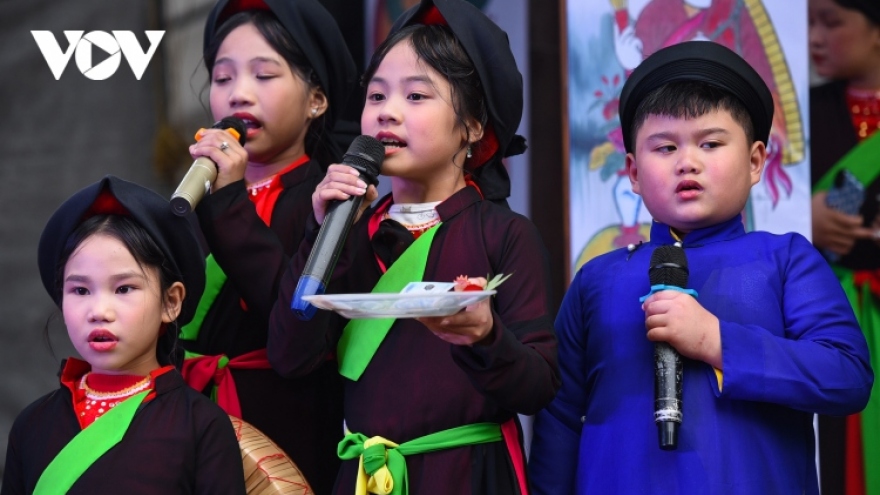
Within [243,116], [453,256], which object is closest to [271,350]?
[453,256]

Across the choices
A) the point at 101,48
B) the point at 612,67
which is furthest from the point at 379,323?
the point at 101,48

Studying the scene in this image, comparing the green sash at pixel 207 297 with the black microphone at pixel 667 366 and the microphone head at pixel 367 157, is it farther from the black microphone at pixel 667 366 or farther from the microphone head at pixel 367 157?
the black microphone at pixel 667 366

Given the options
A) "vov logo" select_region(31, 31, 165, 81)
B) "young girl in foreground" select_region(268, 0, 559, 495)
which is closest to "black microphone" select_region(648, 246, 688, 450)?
"young girl in foreground" select_region(268, 0, 559, 495)

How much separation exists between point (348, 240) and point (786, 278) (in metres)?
0.86

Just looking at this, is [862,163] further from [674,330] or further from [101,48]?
[101,48]

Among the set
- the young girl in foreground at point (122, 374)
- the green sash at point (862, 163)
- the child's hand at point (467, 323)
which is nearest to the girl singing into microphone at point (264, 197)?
the young girl in foreground at point (122, 374)

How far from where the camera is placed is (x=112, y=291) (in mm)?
2455

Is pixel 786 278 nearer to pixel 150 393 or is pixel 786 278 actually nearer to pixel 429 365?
pixel 429 365

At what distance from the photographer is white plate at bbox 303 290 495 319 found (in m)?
1.82

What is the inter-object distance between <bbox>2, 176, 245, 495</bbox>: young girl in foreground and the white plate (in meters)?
0.66

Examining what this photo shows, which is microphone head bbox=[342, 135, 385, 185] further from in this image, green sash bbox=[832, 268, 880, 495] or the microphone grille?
green sash bbox=[832, 268, 880, 495]

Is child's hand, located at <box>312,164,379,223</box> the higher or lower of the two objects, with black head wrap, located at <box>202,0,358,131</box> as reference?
lower

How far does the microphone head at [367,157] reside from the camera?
7.64 feet

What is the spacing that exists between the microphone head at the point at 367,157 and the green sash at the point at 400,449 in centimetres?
50
